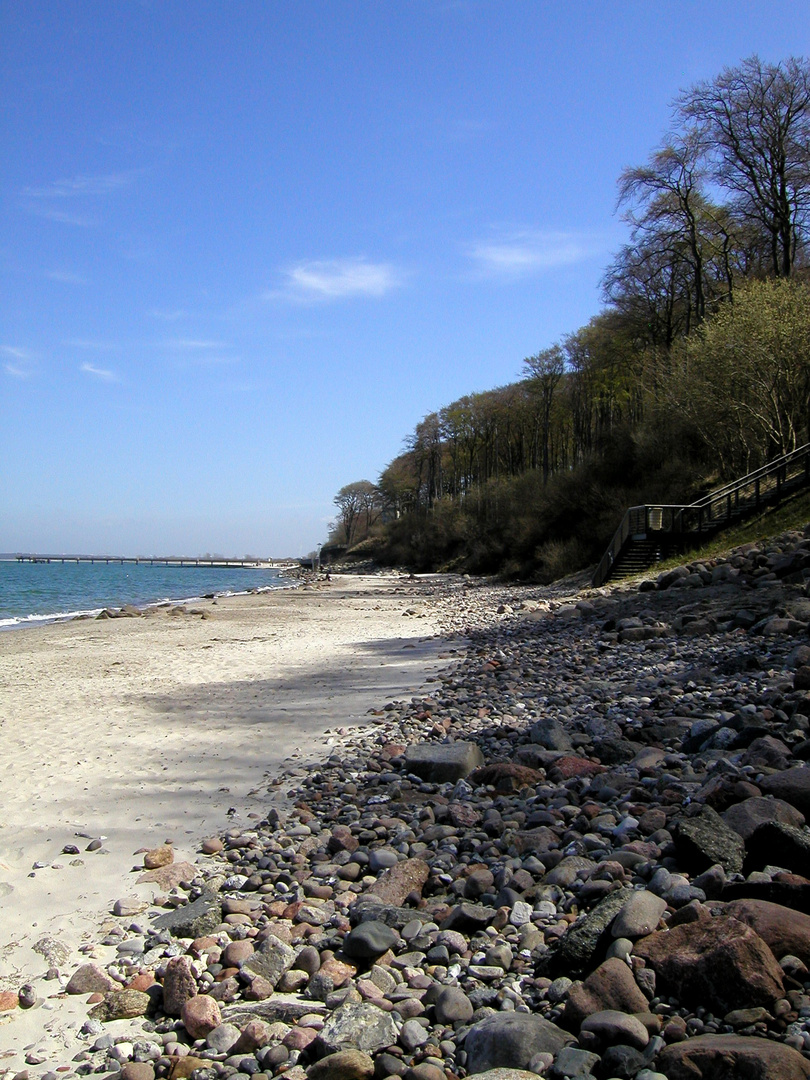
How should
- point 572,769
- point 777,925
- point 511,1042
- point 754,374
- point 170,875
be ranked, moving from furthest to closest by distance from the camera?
point 754,374, point 572,769, point 170,875, point 777,925, point 511,1042

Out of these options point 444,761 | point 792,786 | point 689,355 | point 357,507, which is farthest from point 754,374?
point 357,507

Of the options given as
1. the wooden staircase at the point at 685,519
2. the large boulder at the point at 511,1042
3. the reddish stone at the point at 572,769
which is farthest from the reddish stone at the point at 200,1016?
the wooden staircase at the point at 685,519

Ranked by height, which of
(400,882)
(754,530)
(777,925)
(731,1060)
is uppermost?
(754,530)

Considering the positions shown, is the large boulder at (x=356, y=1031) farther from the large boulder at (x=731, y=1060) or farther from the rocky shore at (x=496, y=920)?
the large boulder at (x=731, y=1060)

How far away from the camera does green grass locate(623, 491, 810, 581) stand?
19.9 metres

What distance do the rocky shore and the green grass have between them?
13.1 m

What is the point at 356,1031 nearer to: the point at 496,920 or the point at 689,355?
the point at 496,920

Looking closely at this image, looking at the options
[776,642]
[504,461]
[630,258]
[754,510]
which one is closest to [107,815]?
[776,642]

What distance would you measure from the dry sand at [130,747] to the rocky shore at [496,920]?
230mm

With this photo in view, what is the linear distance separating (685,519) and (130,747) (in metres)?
19.6

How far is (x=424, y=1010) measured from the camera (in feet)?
11.4

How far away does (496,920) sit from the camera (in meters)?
4.15

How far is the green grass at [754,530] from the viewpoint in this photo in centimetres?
1988

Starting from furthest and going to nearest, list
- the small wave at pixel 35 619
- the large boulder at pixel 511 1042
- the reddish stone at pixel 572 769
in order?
1. the small wave at pixel 35 619
2. the reddish stone at pixel 572 769
3. the large boulder at pixel 511 1042
